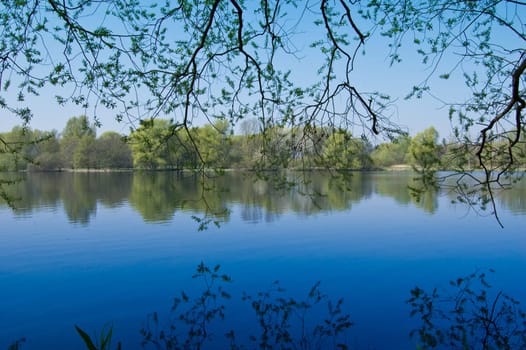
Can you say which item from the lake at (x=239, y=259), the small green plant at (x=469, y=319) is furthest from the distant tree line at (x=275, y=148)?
the small green plant at (x=469, y=319)

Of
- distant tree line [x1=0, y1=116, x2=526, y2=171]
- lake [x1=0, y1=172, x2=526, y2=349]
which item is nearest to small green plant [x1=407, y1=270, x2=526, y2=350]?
lake [x1=0, y1=172, x2=526, y2=349]

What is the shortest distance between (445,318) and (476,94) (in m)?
3.49

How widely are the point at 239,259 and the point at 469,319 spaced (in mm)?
5190

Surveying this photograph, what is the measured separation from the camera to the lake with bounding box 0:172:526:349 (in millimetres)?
6211

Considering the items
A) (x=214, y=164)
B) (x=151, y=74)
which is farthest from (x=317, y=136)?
(x=151, y=74)

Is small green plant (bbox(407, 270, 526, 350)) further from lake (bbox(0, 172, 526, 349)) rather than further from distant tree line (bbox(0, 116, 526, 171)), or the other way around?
distant tree line (bbox(0, 116, 526, 171))

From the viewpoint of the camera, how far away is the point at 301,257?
10281mm

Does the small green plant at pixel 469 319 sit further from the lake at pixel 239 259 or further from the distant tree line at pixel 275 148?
the distant tree line at pixel 275 148

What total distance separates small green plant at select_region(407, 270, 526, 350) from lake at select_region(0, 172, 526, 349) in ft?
0.93

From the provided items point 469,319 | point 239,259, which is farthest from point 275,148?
point 239,259

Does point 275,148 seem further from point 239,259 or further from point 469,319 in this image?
point 239,259

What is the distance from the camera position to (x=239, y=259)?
10109 mm

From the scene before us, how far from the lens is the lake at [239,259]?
245 inches

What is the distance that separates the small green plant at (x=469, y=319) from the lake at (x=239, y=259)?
0.28 m
